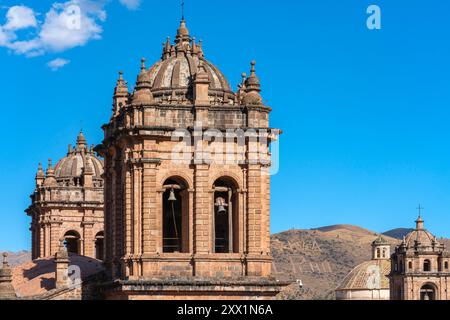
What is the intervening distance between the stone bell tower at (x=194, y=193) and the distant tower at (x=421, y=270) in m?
69.3

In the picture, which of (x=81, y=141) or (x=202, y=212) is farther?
(x=81, y=141)

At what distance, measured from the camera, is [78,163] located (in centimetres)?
5244

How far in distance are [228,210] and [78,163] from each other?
19363 mm

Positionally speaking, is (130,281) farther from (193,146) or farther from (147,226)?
(193,146)

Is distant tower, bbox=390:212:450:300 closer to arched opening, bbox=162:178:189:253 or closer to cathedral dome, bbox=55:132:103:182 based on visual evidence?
cathedral dome, bbox=55:132:103:182

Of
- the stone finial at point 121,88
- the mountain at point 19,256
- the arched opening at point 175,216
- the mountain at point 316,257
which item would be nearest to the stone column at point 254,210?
the arched opening at point 175,216

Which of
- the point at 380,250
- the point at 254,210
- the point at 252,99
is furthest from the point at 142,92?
the point at 380,250

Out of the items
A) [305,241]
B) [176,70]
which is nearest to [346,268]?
[305,241]

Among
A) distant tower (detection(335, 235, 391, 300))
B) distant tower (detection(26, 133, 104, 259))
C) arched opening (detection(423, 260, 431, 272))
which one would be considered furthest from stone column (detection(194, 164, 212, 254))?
distant tower (detection(335, 235, 391, 300))

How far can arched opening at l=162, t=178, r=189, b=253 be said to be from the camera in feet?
111

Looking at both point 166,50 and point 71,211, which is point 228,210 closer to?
point 166,50

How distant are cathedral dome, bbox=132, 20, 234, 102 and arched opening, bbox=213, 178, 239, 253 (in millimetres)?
2714

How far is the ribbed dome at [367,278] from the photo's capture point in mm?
118594

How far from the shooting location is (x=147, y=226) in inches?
1303
